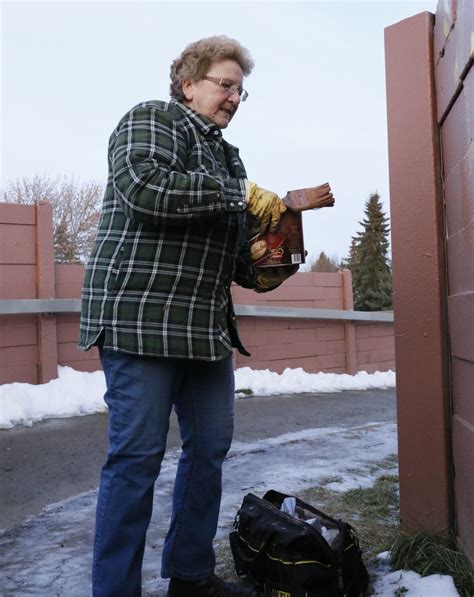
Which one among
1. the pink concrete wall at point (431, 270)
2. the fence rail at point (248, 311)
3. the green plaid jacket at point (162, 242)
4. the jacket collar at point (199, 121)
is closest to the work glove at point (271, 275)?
the green plaid jacket at point (162, 242)

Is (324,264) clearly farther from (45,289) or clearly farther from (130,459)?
(130,459)

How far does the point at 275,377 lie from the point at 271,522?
7031 millimetres

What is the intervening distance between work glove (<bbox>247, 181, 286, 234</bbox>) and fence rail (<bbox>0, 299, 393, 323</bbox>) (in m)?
5.19

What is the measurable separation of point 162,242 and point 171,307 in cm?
20

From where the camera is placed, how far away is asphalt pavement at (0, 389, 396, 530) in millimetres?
3502

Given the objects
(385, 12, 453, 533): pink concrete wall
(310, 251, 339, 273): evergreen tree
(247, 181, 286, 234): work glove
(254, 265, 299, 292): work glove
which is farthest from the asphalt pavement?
(310, 251, 339, 273): evergreen tree

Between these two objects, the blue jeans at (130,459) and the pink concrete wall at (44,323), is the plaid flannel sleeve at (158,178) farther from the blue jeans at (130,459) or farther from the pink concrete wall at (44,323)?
the pink concrete wall at (44,323)

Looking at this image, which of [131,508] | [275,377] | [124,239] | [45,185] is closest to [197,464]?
[131,508]

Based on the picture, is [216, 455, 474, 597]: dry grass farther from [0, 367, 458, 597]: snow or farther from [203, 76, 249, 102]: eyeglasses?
[203, 76, 249, 102]: eyeglasses

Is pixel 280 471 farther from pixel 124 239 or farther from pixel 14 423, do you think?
pixel 14 423

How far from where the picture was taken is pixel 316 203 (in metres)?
1.86

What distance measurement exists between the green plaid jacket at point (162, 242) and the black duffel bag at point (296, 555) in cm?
64

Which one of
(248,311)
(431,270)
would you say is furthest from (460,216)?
(248,311)

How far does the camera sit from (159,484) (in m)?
3.52
